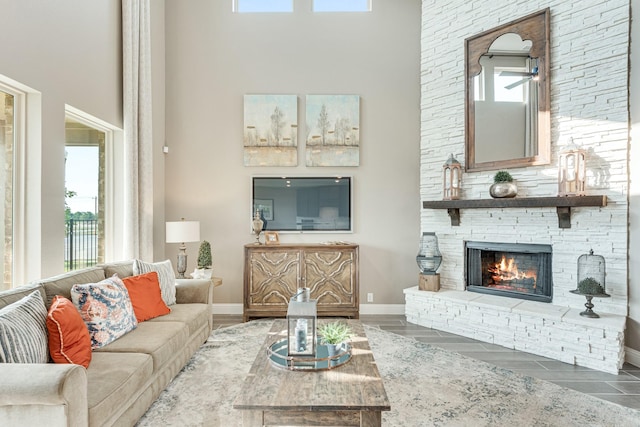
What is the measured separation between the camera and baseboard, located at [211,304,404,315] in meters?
4.86

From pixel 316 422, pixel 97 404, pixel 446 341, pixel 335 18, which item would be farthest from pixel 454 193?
pixel 97 404

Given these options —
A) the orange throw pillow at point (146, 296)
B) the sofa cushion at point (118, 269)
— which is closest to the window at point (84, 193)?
the sofa cushion at point (118, 269)

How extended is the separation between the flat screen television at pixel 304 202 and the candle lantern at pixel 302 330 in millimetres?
2727

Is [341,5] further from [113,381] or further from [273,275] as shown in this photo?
[113,381]

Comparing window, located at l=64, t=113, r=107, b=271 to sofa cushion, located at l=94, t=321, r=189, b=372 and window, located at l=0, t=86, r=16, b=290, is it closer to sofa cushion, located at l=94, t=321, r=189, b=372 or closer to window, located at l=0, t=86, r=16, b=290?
window, located at l=0, t=86, r=16, b=290

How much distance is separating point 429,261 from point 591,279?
1594 millimetres

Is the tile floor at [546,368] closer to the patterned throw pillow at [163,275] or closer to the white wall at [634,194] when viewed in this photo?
the white wall at [634,194]

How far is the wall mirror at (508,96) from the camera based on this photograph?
3768 mm

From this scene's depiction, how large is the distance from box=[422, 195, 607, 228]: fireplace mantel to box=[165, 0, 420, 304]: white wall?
2.33 feet

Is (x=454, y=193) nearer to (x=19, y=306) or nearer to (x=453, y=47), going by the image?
(x=453, y=47)

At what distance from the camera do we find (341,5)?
4945 mm

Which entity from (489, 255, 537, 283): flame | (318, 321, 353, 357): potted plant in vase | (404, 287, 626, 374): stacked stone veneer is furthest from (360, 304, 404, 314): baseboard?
(318, 321, 353, 357): potted plant in vase

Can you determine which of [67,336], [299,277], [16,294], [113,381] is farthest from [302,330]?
[299,277]

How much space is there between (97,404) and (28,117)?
7.48ft
